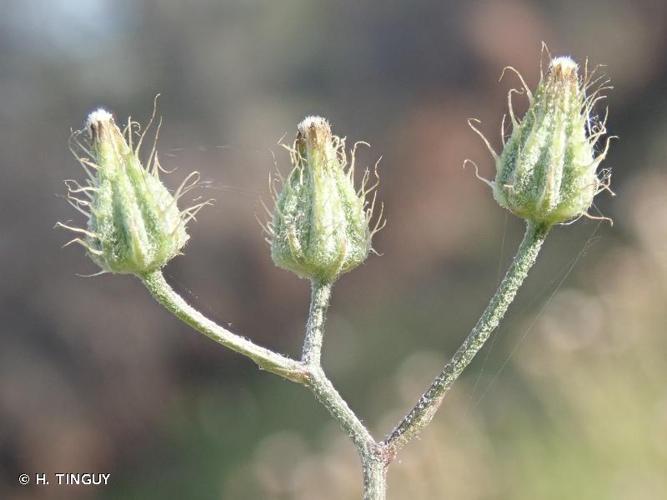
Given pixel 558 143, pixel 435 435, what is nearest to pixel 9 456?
pixel 435 435

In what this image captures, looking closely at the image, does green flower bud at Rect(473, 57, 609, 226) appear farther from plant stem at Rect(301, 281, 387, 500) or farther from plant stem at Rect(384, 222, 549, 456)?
plant stem at Rect(301, 281, 387, 500)

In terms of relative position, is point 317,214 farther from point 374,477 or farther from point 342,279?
point 342,279

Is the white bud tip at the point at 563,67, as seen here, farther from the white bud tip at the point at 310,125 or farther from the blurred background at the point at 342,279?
the blurred background at the point at 342,279

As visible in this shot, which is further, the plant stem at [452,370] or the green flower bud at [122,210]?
the green flower bud at [122,210]

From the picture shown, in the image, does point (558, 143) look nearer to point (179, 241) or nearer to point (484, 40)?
point (179, 241)

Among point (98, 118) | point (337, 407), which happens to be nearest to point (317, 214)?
point (337, 407)

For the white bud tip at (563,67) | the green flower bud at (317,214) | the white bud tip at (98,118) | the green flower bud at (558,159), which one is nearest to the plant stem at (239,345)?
the green flower bud at (317,214)
